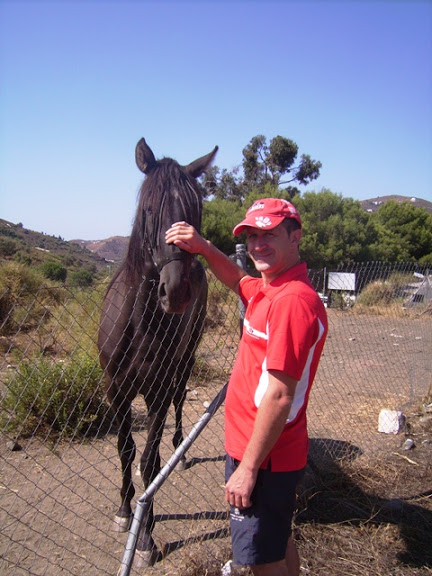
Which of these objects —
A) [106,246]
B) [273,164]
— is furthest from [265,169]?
[106,246]

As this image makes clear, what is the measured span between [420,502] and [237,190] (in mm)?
30073

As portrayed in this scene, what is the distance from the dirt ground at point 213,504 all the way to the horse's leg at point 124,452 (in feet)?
0.32

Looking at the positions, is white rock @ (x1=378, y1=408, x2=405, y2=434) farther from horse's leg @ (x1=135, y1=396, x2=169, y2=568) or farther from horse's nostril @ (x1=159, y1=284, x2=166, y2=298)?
horse's nostril @ (x1=159, y1=284, x2=166, y2=298)

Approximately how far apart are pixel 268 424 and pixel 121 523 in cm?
223

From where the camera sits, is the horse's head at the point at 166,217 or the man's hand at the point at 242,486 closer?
the man's hand at the point at 242,486

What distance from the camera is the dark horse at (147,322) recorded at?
114 inches

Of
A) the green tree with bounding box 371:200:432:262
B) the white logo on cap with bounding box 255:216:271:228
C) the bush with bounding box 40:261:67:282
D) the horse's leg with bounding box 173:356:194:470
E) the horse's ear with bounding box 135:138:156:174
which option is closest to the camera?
the white logo on cap with bounding box 255:216:271:228

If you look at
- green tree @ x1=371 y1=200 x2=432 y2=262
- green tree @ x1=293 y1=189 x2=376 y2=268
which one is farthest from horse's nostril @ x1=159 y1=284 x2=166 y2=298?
green tree @ x1=371 y1=200 x2=432 y2=262

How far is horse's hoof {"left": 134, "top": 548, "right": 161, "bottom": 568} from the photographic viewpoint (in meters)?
2.87

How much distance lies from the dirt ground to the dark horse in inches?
Answer: 11.2

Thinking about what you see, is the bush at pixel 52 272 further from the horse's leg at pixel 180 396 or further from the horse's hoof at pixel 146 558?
the horse's hoof at pixel 146 558

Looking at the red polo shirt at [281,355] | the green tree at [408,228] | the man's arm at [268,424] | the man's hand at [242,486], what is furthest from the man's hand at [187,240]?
the green tree at [408,228]

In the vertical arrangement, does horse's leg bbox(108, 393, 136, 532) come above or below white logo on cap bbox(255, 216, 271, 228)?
below

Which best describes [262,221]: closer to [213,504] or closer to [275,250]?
[275,250]
